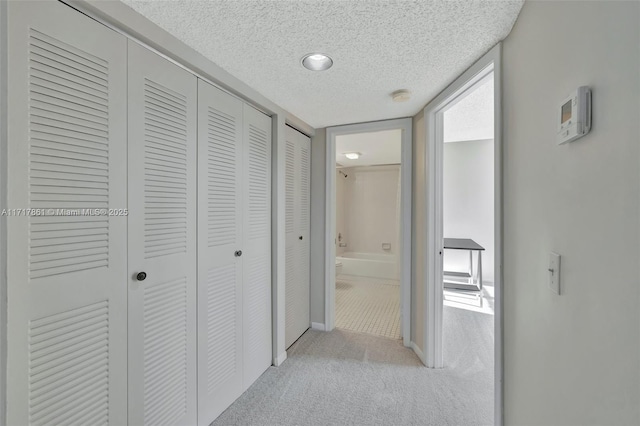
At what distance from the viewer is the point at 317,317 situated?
296 centimetres

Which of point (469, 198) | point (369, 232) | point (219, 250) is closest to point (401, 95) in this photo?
point (219, 250)

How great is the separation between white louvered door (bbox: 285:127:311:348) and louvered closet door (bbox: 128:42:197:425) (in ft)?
3.57

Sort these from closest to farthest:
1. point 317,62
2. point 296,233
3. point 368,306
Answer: point 317,62 → point 296,233 → point 368,306

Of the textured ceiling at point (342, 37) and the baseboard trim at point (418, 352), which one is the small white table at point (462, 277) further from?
the textured ceiling at point (342, 37)

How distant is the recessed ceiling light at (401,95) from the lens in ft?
6.46

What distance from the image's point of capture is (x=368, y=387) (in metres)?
1.99

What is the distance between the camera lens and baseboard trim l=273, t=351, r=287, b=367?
2.26 metres

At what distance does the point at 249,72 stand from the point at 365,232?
488 centimetres

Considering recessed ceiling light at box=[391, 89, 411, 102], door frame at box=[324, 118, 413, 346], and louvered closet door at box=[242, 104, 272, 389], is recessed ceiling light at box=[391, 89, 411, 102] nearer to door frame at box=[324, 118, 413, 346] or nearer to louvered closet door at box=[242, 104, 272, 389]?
door frame at box=[324, 118, 413, 346]
